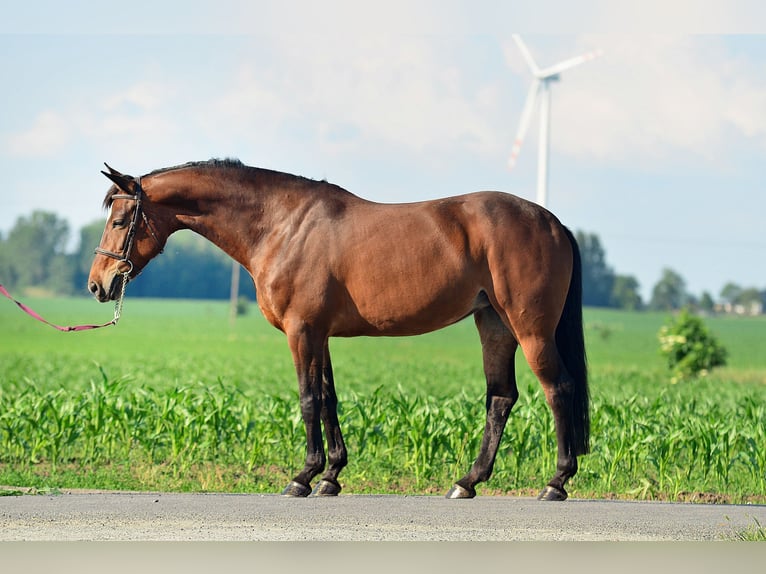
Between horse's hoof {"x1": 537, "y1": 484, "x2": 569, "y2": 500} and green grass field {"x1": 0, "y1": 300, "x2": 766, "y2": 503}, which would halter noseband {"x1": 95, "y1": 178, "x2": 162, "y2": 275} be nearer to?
green grass field {"x1": 0, "y1": 300, "x2": 766, "y2": 503}

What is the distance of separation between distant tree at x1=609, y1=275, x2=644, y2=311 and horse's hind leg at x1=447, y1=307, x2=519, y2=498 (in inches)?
3650

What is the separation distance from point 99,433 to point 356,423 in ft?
9.89

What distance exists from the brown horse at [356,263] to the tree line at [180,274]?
279 feet

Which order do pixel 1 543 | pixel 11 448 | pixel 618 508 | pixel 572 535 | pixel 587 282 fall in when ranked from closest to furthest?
pixel 1 543 → pixel 572 535 → pixel 618 508 → pixel 11 448 → pixel 587 282

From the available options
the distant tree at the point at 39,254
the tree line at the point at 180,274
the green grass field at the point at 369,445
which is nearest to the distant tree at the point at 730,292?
the tree line at the point at 180,274

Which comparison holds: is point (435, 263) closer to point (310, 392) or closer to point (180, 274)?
point (310, 392)

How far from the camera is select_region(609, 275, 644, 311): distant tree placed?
327 ft

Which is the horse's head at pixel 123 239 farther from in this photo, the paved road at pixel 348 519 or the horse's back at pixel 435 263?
the paved road at pixel 348 519

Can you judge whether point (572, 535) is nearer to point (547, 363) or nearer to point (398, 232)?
point (547, 363)

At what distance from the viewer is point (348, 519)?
308 inches

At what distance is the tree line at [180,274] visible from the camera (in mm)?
97000

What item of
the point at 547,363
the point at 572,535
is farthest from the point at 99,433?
the point at 572,535

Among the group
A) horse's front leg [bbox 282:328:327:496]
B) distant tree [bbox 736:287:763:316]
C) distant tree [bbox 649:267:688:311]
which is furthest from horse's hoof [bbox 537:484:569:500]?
distant tree [bbox 736:287:763:316]

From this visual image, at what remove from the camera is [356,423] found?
41.2 feet
